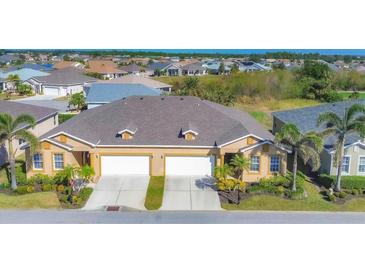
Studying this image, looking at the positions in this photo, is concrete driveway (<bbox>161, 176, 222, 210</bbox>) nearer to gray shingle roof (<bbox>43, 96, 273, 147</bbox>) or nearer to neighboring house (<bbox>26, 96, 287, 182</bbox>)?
neighboring house (<bbox>26, 96, 287, 182</bbox>)

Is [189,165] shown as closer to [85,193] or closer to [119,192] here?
[119,192]

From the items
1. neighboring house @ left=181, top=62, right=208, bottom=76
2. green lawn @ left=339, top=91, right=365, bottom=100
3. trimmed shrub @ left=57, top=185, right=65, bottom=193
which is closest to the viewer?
trimmed shrub @ left=57, top=185, right=65, bottom=193

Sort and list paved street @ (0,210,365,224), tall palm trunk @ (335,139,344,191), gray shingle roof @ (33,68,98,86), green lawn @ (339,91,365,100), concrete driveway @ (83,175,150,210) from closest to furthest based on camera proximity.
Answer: paved street @ (0,210,365,224) < concrete driveway @ (83,175,150,210) < tall palm trunk @ (335,139,344,191) < green lawn @ (339,91,365,100) < gray shingle roof @ (33,68,98,86)

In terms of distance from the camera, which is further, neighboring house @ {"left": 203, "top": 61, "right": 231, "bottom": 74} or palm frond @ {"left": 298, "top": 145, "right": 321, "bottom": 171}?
neighboring house @ {"left": 203, "top": 61, "right": 231, "bottom": 74}

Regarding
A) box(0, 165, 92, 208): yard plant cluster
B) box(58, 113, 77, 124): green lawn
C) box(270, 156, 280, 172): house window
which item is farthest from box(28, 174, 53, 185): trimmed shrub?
box(58, 113, 77, 124): green lawn

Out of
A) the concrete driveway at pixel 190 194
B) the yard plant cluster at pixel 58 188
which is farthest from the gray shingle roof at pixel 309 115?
the yard plant cluster at pixel 58 188

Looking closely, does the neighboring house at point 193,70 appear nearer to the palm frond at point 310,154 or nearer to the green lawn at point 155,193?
the green lawn at point 155,193
